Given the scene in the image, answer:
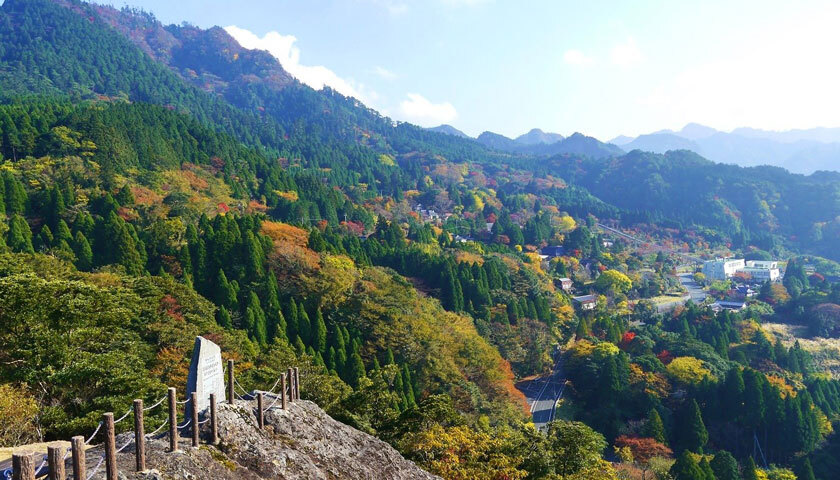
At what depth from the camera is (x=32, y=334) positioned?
56.4ft

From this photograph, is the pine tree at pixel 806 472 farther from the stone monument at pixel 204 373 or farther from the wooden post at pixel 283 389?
the stone monument at pixel 204 373

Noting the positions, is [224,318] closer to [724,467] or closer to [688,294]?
[724,467]

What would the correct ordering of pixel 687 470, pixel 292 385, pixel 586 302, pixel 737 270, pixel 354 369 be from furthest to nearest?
pixel 737 270 → pixel 586 302 → pixel 354 369 → pixel 687 470 → pixel 292 385

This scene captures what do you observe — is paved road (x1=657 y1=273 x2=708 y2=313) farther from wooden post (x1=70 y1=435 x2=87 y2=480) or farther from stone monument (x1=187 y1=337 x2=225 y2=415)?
wooden post (x1=70 y1=435 x2=87 y2=480)

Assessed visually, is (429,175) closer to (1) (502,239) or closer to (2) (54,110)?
(1) (502,239)

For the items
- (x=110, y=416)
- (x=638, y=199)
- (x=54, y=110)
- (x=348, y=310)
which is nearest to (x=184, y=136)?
(x=54, y=110)

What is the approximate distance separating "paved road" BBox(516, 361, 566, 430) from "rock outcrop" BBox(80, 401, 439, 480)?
2674 centimetres

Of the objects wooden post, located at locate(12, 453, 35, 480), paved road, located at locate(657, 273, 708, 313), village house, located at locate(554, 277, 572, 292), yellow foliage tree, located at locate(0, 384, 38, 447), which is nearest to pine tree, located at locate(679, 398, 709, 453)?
village house, located at locate(554, 277, 572, 292)

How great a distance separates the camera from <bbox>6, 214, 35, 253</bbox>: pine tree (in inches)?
1250

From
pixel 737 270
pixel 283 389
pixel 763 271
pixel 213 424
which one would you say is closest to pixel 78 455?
pixel 213 424

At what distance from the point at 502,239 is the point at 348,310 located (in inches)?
1998

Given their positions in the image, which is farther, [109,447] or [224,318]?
[224,318]

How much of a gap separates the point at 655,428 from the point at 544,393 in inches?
340

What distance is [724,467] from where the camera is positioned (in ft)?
107
